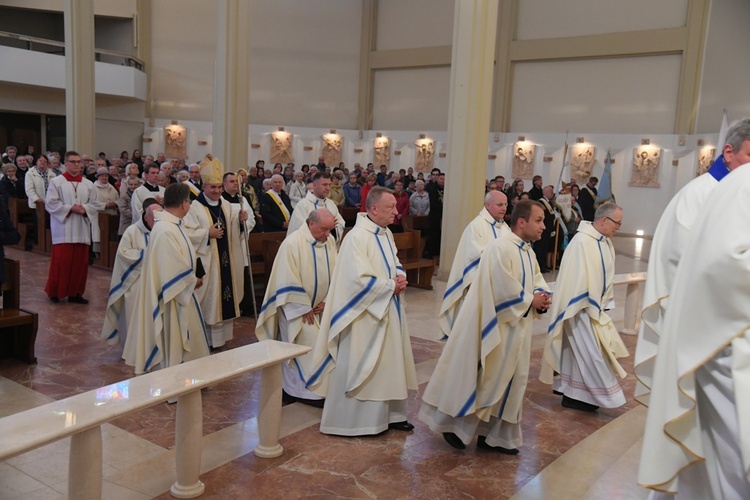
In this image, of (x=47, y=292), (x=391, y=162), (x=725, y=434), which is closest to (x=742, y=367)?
(x=725, y=434)

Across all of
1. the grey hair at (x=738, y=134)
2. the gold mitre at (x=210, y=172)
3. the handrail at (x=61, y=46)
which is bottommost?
the gold mitre at (x=210, y=172)

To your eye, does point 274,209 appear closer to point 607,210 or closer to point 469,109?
point 469,109

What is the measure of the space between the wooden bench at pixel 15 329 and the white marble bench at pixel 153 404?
8.94 feet

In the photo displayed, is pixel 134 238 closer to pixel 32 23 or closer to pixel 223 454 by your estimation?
pixel 223 454

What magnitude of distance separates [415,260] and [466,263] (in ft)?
12.6

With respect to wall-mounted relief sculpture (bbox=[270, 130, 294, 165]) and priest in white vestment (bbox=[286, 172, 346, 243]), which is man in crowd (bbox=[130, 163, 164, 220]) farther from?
wall-mounted relief sculpture (bbox=[270, 130, 294, 165])

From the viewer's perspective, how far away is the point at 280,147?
68.8 ft

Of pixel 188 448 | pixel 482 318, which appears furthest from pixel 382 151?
pixel 188 448

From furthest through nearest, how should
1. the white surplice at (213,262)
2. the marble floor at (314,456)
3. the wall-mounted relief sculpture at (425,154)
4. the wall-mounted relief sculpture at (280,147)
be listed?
the wall-mounted relief sculpture at (425,154) < the wall-mounted relief sculpture at (280,147) < the white surplice at (213,262) < the marble floor at (314,456)

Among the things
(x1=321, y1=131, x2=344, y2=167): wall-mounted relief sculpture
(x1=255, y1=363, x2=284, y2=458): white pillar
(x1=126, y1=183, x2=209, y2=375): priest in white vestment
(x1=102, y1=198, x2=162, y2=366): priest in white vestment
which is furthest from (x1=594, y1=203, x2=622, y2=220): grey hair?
(x1=321, y1=131, x2=344, y2=167): wall-mounted relief sculpture

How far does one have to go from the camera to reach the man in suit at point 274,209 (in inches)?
380

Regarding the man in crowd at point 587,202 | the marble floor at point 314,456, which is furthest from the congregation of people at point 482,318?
the man in crowd at point 587,202

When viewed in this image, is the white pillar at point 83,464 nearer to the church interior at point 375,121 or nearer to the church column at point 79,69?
the church interior at point 375,121

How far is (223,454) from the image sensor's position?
13.8ft
